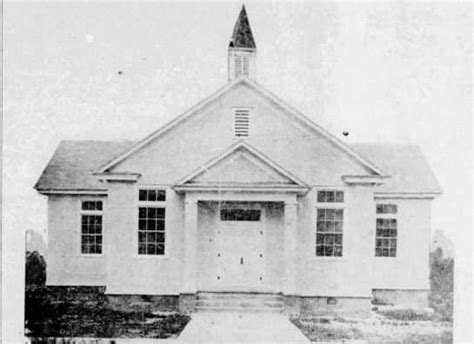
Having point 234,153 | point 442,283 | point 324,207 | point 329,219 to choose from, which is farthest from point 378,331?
point 234,153

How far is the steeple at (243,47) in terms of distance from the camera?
1118 centimetres

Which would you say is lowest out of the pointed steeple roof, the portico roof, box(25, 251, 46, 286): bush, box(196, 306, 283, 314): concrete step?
box(196, 306, 283, 314): concrete step

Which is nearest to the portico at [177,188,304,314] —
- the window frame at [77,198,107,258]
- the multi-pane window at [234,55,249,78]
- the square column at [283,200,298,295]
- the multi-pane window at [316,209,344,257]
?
the square column at [283,200,298,295]

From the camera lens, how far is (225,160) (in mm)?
11711

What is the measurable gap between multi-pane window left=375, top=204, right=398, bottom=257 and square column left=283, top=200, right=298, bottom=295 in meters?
1.05

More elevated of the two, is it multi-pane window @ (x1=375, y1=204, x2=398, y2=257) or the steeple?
the steeple

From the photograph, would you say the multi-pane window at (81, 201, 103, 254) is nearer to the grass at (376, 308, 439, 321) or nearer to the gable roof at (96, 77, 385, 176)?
the gable roof at (96, 77, 385, 176)

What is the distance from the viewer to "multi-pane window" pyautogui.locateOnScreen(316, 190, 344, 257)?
11953 millimetres

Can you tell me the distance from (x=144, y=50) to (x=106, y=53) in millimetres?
458

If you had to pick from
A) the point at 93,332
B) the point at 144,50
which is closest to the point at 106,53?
the point at 144,50

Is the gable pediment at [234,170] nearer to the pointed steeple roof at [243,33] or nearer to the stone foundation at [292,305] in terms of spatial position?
the pointed steeple roof at [243,33]

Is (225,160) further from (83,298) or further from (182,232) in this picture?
(83,298)

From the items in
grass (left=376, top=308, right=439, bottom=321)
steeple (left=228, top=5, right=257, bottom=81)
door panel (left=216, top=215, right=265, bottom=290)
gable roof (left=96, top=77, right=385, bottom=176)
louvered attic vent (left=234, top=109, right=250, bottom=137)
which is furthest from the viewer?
door panel (left=216, top=215, right=265, bottom=290)

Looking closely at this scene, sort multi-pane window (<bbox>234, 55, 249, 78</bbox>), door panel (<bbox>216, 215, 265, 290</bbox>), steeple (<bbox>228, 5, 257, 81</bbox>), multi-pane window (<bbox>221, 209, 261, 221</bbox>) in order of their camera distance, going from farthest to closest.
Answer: multi-pane window (<bbox>221, 209, 261, 221</bbox>) → door panel (<bbox>216, 215, 265, 290</bbox>) → multi-pane window (<bbox>234, 55, 249, 78</bbox>) → steeple (<bbox>228, 5, 257, 81</bbox>)
